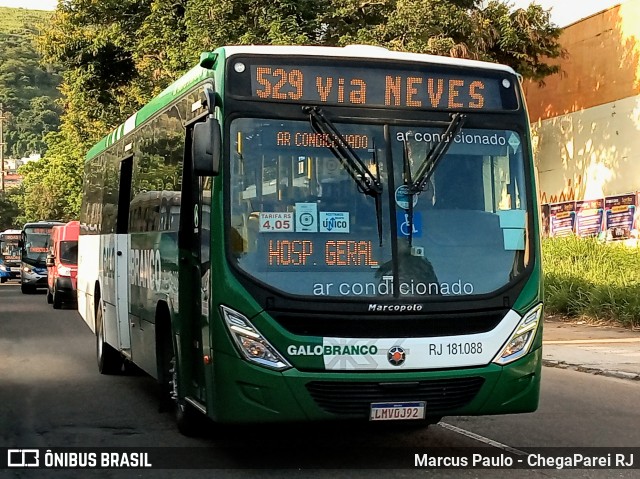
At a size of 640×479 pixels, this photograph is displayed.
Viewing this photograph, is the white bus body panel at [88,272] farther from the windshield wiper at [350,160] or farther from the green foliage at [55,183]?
the green foliage at [55,183]

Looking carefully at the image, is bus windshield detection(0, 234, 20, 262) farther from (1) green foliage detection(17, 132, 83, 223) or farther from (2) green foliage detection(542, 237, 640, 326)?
(2) green foliage detection(542, 237, 640, 326)

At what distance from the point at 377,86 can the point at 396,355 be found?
A: 195cm

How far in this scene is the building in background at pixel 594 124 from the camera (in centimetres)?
2600

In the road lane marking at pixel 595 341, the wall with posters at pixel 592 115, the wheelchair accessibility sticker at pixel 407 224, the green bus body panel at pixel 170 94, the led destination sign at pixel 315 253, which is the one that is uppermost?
the wall with posters at pixel 592 115

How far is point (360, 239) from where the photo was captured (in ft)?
24.7

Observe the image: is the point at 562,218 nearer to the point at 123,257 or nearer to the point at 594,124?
the point at 594,124

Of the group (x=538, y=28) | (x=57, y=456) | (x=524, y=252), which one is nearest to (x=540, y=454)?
(x=524, y=252)

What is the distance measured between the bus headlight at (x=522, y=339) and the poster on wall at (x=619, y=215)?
723 inches

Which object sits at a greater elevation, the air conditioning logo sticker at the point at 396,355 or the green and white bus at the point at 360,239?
the green and white bus at the point at 360,239

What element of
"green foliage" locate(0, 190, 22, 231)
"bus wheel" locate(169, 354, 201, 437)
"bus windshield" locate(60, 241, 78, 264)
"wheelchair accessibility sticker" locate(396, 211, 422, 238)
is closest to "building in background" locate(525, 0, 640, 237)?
"bus windshield" locate(60, 241, 78, 264)

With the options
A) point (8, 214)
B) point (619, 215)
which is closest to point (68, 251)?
point (619, 215)

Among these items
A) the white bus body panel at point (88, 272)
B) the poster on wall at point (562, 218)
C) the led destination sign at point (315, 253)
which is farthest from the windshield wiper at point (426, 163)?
the poster on wall at point (562, 218)

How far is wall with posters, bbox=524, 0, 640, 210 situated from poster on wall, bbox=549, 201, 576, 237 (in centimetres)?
15

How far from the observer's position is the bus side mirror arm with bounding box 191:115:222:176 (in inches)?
287
